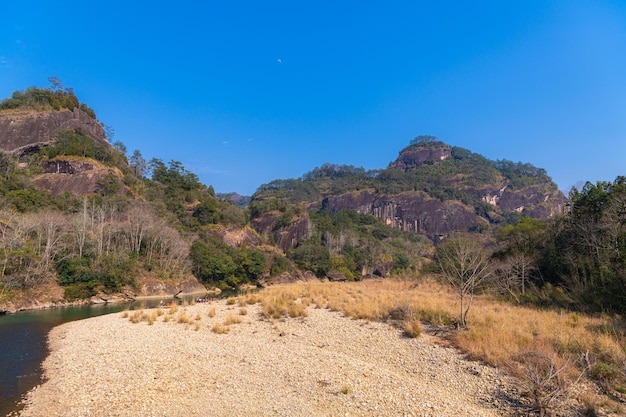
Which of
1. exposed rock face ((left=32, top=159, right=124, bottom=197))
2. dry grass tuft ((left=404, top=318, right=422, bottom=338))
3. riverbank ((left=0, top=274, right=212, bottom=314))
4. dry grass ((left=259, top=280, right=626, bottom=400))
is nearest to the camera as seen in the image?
dry grass ((left=259, top=280, right=626, bottom=400))

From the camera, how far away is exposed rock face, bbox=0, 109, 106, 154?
67125 mm

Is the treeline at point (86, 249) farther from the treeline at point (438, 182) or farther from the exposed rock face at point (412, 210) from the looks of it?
the exposed rock face at point (412, 210)

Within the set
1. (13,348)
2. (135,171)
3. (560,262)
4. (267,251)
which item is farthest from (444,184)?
(13,348)

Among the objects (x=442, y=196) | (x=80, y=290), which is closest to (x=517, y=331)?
(x=80, y=290)

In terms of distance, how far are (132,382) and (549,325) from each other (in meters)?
16.9

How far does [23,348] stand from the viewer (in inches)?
640

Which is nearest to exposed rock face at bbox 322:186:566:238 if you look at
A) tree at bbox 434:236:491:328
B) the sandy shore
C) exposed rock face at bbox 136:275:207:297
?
tree at bbox 434:236:491:328

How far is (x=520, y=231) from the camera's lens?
3192cm

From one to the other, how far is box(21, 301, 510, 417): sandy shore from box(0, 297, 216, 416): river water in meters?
0.50

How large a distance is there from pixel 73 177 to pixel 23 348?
5873 cm

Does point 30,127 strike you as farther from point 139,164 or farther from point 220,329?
point 220,329

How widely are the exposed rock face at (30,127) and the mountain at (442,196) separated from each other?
76385 mm

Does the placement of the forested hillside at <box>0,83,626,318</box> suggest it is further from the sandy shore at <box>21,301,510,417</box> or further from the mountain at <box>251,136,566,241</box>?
the sandy shore at <box>21,301,510,417</box>

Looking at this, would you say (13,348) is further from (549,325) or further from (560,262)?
(560,262)
